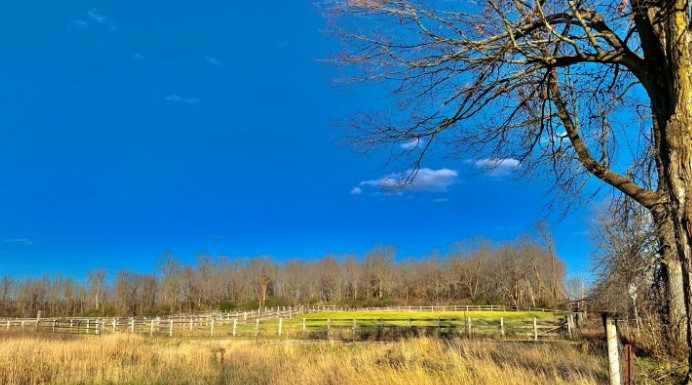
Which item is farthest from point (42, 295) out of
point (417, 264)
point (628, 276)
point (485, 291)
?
point (628, 276)

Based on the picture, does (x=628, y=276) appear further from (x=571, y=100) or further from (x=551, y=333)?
(x=551, y=333)

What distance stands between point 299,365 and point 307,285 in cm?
10005

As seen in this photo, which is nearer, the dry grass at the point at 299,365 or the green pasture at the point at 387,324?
the dry grass at the point at 299,365

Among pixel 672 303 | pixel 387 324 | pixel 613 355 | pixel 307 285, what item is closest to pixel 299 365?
pixel 613 355

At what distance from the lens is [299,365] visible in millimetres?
10195

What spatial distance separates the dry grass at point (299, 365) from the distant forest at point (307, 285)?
65.9 meters

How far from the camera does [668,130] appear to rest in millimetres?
4750

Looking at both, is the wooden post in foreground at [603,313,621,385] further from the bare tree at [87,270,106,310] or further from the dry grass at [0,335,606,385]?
the bare tree at [87,270,106,310]

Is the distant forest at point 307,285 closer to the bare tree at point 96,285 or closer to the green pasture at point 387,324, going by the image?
the bare tree at point 96,285

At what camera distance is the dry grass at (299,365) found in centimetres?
695

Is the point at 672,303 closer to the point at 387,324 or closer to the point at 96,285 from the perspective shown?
the point at 387,324

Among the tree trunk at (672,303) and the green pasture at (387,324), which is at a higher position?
the tree trunk at (672,303)

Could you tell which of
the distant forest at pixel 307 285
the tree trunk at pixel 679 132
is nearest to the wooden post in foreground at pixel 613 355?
the tree trunk at pixel 679 132

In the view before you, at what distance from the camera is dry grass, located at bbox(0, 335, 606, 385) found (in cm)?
695
